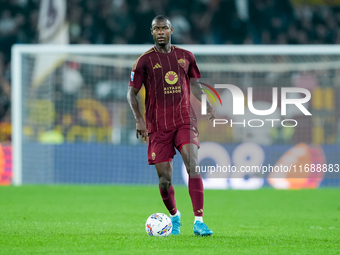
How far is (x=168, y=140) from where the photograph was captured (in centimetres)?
525

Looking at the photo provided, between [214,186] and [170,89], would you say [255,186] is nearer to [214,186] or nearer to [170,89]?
[214,186]

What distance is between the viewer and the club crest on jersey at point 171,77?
5254 millimetres

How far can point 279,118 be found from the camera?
12.2 meters

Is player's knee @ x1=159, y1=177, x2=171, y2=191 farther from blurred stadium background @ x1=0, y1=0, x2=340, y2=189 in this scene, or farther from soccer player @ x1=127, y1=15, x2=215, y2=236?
blurred stadium background @ x1=0, y1=0, x2=340, y2=189

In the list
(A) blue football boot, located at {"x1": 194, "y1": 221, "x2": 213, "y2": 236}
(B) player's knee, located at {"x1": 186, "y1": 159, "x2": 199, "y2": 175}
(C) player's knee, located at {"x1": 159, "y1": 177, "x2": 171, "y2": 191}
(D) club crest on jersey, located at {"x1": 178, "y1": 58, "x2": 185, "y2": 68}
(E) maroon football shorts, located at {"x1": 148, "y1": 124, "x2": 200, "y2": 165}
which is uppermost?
(D) club crest on jersey, located at {"x1": 178, "y1": 58, "x2": 185, "y2": 68}

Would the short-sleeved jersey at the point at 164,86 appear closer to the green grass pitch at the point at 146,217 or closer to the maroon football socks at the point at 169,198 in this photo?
the maroon football socks at the point at 169,198

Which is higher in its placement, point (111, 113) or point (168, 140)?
point (111, 113)

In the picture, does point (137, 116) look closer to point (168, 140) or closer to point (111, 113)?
point (168, 140)

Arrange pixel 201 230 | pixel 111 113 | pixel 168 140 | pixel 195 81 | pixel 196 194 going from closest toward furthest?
pixel 201 230, pixel 196 194, pixel 168 140, pixel 195 81, pixel 111 113

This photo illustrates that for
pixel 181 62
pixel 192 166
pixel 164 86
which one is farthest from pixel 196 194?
pixel 181 62

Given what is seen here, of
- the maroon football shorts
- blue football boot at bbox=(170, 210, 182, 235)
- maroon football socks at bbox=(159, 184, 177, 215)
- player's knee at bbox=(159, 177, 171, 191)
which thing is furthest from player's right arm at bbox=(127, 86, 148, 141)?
blue football boot at bbox=(170, 210, 182, 235)

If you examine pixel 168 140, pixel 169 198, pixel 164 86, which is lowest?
pixel 169 198

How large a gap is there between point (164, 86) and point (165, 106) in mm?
182

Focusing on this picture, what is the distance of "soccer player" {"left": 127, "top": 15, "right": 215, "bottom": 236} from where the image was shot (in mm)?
5180
